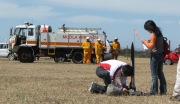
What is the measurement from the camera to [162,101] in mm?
9727

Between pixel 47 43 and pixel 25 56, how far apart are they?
5.95 ft

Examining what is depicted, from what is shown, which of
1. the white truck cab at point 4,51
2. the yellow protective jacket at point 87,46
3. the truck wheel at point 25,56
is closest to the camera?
the yellow protective jacket at point 87,46

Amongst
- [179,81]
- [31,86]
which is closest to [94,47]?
[31,86]

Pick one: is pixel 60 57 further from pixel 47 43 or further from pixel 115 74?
pixel 115 74

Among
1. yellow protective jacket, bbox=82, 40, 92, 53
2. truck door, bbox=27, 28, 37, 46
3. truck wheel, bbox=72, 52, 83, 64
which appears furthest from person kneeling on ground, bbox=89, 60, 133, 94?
truck door, bbox=27, 28, 37, 46

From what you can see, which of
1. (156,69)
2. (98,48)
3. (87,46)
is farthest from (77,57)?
(156,69)

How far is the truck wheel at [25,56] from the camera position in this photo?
3262 cm

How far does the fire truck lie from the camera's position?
33000 millimetres

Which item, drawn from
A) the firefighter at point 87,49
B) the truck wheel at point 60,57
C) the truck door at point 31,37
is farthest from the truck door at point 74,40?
the truck door at point 31,37

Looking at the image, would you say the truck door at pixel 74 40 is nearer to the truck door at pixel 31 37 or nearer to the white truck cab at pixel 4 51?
the truck door at pixel 31 37

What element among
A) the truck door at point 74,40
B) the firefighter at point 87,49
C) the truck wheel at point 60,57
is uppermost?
the truck door at point 74,40

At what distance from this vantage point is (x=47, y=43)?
33.1m

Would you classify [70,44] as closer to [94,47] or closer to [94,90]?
[94,47]

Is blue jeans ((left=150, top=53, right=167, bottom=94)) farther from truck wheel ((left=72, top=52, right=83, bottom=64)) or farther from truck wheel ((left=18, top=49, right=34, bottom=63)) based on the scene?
truck wheel ((left=18, top=49, right=34, bottom=63))
